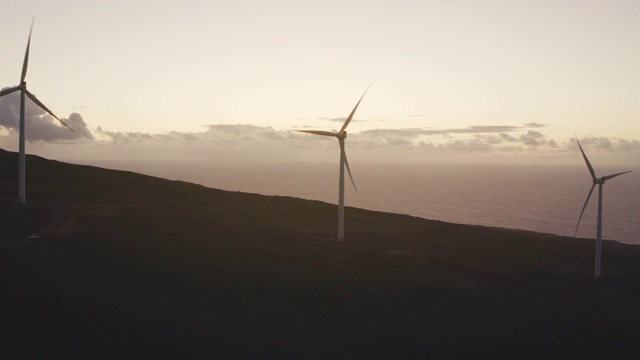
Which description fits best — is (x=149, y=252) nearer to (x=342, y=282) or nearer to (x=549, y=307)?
(x=342, y=282)

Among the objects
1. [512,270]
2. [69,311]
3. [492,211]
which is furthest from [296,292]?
[492,211]

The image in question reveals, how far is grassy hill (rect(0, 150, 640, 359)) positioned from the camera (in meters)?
26.5

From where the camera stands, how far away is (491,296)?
42.9 m

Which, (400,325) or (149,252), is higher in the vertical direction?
(149,252)

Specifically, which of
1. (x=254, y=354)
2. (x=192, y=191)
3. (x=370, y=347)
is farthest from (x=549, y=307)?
(x=192, y=191)

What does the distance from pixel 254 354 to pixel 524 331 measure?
18607mm

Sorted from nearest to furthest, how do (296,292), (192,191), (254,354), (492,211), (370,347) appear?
(254,354)
(370,347)
(296,292)
(192,191)
(492,211)

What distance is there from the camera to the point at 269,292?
120ft

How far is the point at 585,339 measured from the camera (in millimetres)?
33812

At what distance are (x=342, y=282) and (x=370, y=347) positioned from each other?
12843 millimetres

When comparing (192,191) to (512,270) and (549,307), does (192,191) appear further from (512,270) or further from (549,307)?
(549,307)

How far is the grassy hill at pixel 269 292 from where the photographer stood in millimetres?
26547

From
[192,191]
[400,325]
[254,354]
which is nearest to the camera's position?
[254,354]

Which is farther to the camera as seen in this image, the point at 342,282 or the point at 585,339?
the point at 342,282
